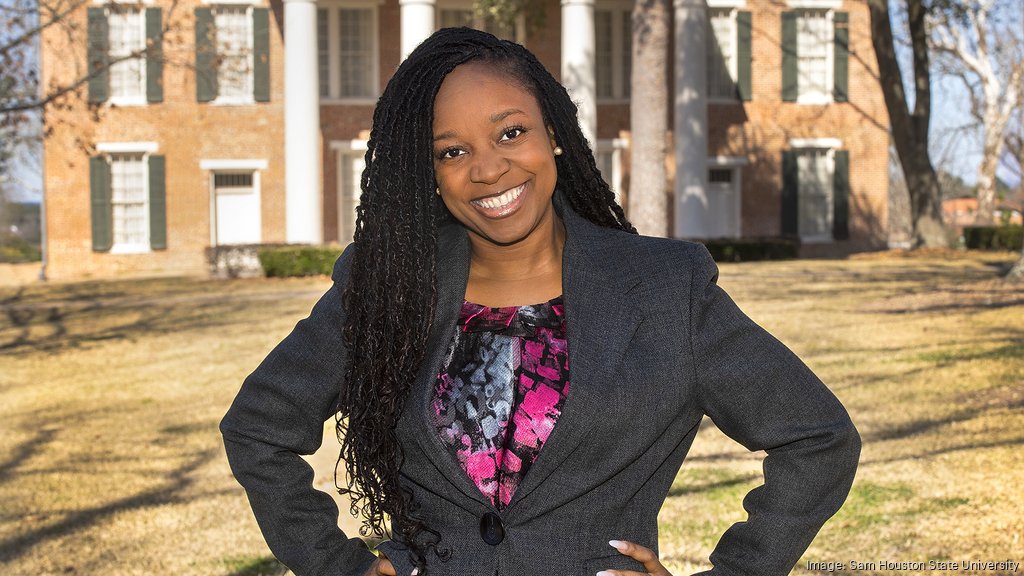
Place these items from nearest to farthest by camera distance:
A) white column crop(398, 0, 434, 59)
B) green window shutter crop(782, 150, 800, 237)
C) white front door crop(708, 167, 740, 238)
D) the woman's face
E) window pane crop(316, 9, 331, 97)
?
the woman's face
white column crop(398, 0, 434, 59)
window pane crop(316, 9, 331, 97)
green window shutter crop(782, 150, 800, 237)
white front door crop(708, 167, 740, 238)

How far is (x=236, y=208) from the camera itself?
24.9 m

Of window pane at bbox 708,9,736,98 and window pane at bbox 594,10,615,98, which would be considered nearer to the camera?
window pane at bbox 594,10,615,98

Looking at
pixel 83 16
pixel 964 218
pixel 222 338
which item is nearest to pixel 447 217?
pixel 222 338

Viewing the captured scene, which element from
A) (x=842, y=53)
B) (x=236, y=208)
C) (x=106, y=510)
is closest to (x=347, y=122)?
(x=236, y=208)

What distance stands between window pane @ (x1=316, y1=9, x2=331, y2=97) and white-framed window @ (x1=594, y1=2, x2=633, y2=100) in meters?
5.70

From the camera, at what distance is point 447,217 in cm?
253

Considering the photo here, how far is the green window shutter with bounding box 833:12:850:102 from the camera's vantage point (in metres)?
25.9

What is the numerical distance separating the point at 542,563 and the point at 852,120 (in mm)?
25734

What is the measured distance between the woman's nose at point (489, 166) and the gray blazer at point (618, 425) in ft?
0.67

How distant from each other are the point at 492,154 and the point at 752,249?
69.8 feet

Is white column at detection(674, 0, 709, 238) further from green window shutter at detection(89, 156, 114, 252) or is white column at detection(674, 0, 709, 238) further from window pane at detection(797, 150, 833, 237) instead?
green window shutter at detection(89, 156, 114, 252)

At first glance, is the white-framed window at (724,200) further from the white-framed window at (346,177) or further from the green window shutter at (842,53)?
the white-framed window at (346,177)

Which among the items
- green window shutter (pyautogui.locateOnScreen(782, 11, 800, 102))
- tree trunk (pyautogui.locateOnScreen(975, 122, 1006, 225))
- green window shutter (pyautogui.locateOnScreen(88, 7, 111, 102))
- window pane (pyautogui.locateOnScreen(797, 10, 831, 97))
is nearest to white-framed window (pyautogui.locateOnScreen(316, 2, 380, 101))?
green window shutter (pyautogui.locateOnScreen(88, 7, 111, 102))

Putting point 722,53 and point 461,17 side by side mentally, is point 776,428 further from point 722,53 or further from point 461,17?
point 722,53
